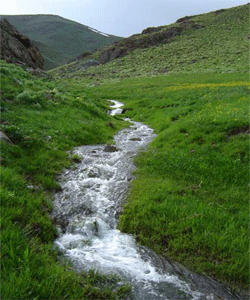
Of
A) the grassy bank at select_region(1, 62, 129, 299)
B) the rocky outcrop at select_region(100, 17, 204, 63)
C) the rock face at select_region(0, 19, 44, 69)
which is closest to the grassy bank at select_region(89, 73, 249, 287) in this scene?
the grassy bank at select_region(1, 62, 129, 299)

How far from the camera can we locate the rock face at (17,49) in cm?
3676

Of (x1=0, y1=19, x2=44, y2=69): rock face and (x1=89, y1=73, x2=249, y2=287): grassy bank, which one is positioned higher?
(x1=0, y1=19, x2=44, y2=69): rock face

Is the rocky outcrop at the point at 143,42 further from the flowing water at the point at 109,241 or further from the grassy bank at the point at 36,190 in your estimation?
the flowing water at the point at 109,241

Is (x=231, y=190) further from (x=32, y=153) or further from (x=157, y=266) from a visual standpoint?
Answer: (x=32, y=153)

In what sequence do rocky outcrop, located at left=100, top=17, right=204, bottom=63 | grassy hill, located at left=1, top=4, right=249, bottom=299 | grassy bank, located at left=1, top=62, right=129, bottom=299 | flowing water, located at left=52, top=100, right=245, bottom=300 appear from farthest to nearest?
rocky outcrop, located at left=100, top=17, right=204, bottom=63 < flowing water, located at left=52, top=100, right=245, bottom=300 < grassy hill, located at left=1, top=4, right=249, bottom=299 < grassy bank, located at left=1, top=62, right=129, bottom=299

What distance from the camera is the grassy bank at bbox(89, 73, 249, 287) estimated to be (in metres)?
6.21

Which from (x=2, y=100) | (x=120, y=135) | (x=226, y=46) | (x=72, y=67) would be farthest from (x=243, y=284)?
(x=72, y=67)

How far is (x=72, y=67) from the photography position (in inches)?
3590

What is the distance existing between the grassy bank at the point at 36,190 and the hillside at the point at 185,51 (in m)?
40.7

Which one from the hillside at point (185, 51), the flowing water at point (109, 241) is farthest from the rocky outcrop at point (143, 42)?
the flowing water at point (109, 241)

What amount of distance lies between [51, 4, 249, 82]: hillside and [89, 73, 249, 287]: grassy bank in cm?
3978

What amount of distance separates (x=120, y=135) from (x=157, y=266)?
12697mm

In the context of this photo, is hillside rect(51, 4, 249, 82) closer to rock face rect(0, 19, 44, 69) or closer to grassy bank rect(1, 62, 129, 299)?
rock face rect(0, 19, 44, 69)

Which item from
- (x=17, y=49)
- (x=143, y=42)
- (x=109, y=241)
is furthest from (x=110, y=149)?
(x=143, y=42)
